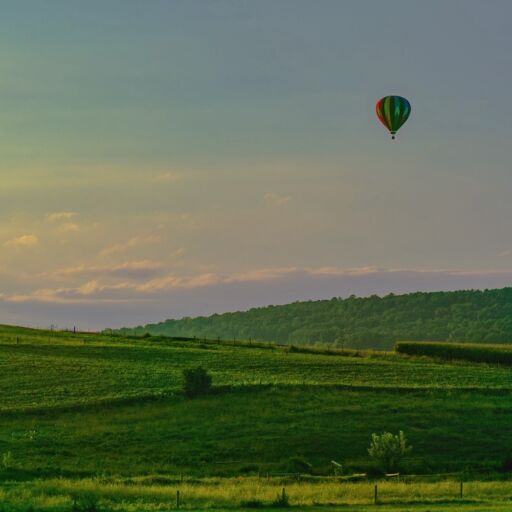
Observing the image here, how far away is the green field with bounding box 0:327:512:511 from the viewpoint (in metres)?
49.5

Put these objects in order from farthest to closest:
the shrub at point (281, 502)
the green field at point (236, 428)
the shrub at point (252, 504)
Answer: the green field at point (236, 428)
the shrub at point (252, 504)
the shrub at point (281, 502)

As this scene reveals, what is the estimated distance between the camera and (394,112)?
8900 cm

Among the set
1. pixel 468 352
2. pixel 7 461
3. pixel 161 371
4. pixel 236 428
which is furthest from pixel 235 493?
pixel 468 352

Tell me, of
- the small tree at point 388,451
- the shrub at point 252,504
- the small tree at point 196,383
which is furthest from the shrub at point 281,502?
the small tree at point 196,383

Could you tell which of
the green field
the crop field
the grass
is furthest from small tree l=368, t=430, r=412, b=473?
the grass

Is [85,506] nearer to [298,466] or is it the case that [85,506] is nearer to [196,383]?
[298,466]

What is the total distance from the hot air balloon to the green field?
22254 mm

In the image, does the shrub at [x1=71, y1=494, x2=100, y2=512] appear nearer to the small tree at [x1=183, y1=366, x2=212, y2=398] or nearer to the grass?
the small tree at [x1=183, y1=366, x2=212, y2=398]

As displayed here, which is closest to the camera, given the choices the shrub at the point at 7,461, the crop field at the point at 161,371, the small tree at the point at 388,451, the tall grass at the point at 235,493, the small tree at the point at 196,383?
the tall grass at the point at 235,493

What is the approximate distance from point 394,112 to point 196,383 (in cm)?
2881

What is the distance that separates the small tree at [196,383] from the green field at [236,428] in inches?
37.3

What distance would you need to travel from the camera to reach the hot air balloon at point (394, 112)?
292ft

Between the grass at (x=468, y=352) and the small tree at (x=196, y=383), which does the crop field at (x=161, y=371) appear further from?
the grass at (x=468, y=352)

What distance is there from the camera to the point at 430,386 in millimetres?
88188
